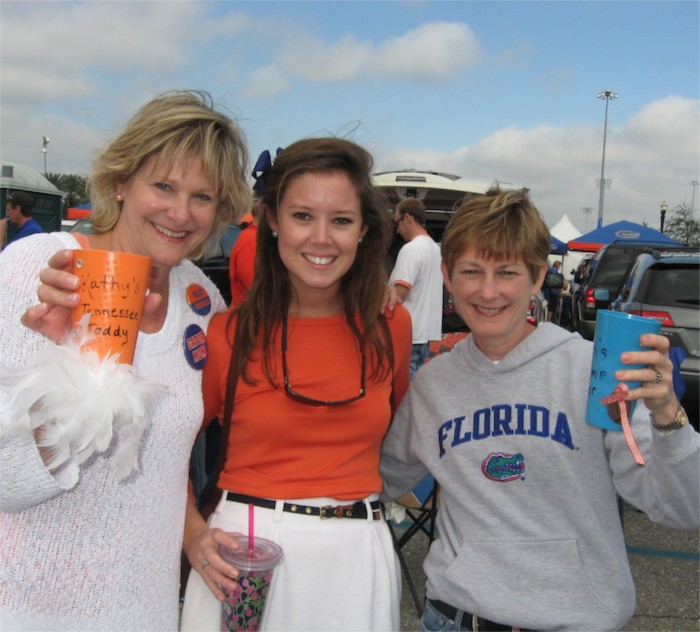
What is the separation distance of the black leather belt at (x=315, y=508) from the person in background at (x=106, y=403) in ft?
0.63

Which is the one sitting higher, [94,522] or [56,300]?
[56,300]

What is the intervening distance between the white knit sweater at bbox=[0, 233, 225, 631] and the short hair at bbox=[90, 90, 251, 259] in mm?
252

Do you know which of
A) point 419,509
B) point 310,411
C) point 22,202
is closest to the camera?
point 310,411

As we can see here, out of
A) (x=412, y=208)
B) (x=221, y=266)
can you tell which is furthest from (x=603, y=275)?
(x=221, y=266)

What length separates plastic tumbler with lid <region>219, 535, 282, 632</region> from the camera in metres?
1.70

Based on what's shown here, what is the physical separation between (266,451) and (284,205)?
77cm

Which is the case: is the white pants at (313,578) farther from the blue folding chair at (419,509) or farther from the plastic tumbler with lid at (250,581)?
the blue folding chair at (419,509)

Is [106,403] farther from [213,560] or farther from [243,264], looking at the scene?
[243,264]

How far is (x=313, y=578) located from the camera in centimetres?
188

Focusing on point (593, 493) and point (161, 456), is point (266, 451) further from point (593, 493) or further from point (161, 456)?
point (593, 493)

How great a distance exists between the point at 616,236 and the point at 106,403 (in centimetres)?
2487

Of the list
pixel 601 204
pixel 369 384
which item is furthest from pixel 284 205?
pixel 601 204

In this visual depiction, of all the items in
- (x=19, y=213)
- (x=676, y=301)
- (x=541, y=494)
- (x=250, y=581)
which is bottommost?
(x=250, y=581)

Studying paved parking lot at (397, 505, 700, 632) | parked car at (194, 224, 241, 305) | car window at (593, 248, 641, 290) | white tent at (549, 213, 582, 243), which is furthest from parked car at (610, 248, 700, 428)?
white tent at (549, 213, 582, 243)
